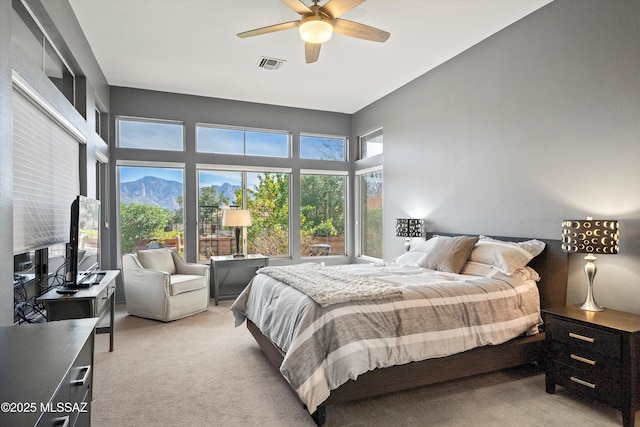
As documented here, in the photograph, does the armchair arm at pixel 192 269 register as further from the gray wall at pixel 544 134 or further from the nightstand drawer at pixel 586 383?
the nightstand drawer at pixel 586 383

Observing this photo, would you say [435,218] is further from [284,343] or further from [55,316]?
[55,316]

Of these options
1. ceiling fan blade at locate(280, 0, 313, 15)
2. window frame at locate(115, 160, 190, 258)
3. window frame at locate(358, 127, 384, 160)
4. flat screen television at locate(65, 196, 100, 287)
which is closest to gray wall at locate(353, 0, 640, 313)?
window frame at locate(358, 127, 384, 160)

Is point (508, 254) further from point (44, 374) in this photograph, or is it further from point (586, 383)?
point (44, 374)

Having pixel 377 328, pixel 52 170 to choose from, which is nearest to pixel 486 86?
pixel 377 328

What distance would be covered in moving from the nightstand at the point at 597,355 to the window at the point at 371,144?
12.5ft

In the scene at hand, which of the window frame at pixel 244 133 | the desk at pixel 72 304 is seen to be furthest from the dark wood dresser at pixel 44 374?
the window frame at pixel 244 133

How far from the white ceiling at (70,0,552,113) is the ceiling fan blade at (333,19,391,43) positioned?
0.39 meters

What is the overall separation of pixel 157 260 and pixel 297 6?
3.54m

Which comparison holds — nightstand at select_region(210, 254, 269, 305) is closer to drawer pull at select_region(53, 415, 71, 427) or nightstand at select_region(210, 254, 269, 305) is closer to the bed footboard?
the bed footboard

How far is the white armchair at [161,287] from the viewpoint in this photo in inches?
171

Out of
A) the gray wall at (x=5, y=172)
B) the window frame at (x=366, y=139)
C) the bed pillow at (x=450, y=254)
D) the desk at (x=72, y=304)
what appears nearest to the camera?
the gray wall at (x=5, y=172)

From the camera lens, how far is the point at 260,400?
8.39 ft

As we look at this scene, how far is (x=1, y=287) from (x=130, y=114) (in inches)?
160

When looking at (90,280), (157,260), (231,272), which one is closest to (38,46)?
(90,280)
